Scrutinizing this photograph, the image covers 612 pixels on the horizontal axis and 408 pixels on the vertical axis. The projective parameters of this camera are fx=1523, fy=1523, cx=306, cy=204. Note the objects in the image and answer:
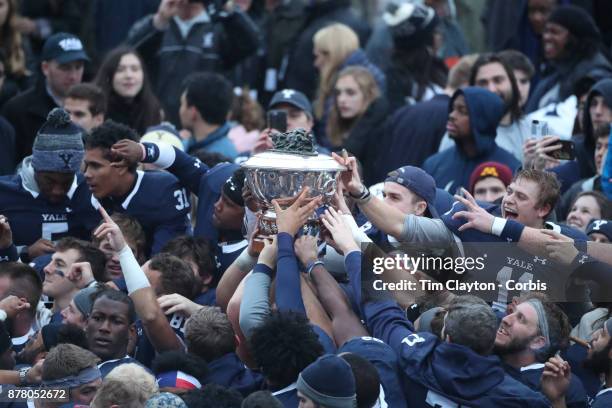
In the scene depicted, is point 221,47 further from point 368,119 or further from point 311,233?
point 311,233

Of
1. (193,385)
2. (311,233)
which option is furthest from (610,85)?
(193,385)

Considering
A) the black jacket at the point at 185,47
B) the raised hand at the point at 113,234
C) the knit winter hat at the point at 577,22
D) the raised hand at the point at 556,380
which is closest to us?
the raised hand at the point at 556,380

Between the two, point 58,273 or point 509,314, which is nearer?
point 509,314

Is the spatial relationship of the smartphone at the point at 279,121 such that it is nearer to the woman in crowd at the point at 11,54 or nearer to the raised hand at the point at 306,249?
the raised hand at the point at 306,249

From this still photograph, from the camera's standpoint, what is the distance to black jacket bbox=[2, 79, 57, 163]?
10891 millimetres

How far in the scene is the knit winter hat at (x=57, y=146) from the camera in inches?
335

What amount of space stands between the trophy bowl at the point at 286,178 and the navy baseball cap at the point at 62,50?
12.7ft

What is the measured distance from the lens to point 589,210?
353 inches

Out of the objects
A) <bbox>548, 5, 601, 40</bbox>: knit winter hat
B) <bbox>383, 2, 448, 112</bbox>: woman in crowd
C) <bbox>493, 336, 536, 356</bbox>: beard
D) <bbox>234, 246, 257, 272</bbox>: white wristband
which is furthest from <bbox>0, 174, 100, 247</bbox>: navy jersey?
<bbox>548, 5, 601, 40</bbox>: knit winter hat

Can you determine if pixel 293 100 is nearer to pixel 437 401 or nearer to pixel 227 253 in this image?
pixel 227 253

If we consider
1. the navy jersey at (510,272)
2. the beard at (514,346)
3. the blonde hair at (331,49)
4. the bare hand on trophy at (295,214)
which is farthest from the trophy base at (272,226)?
the blonde hair at (331,49)

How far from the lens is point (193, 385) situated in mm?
6902

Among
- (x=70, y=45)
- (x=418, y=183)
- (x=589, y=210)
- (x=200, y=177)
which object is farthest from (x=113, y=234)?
(x=70, y=45)

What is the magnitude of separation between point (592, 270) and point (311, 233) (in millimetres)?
1426
